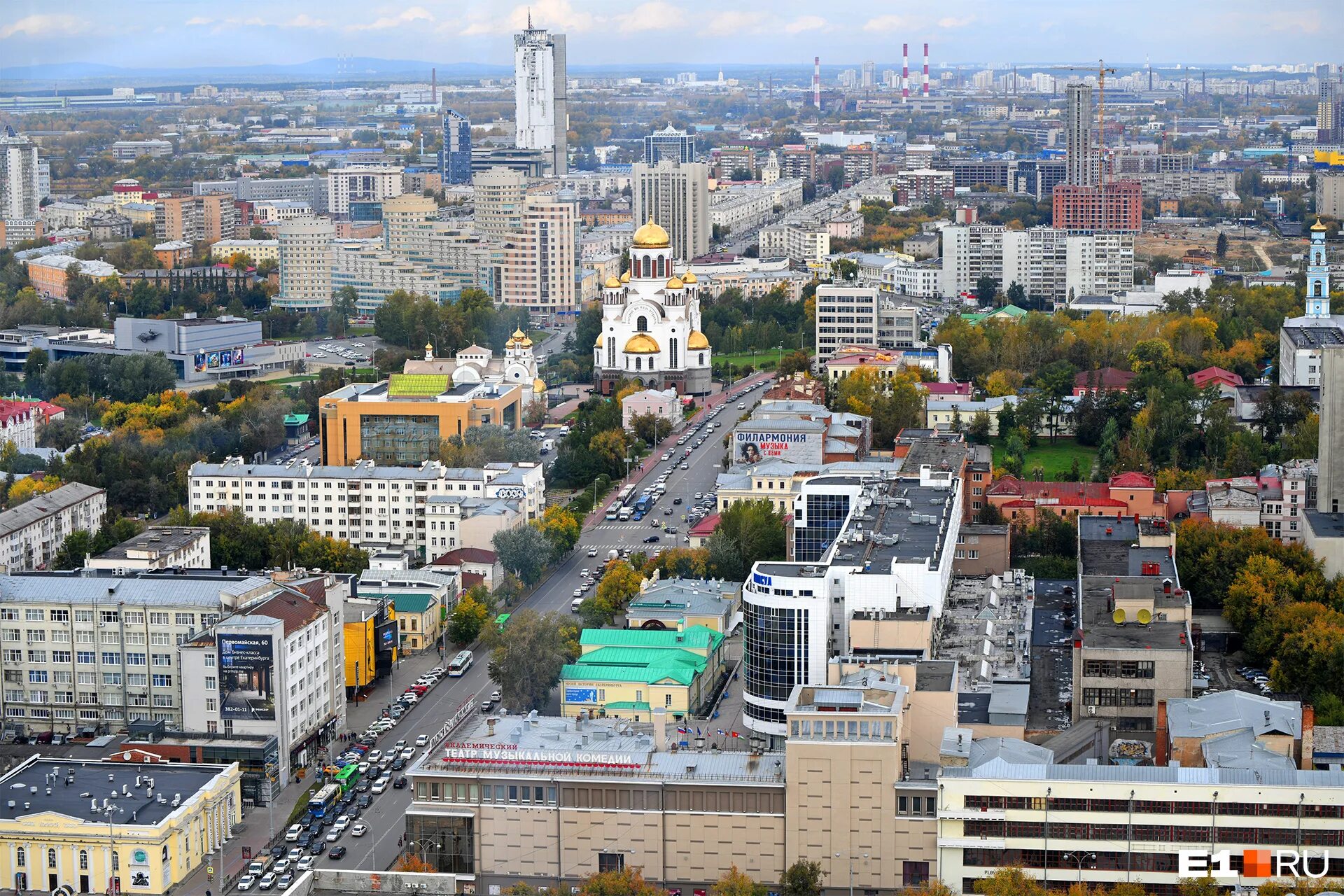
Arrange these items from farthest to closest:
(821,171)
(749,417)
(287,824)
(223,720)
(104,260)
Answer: (821,171) → (104,260) → (749,417) → (223,720) → (287,824)

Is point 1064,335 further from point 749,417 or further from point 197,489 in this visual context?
point 197,489

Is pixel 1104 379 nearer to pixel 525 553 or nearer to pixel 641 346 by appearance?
pixel 641 346

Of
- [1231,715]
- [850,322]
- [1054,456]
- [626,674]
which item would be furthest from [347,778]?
[850,322]

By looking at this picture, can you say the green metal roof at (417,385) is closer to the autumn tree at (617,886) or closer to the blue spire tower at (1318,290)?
the blue spire tower at (1318,290)

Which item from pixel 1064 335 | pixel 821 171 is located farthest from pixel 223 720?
pixel 821 171

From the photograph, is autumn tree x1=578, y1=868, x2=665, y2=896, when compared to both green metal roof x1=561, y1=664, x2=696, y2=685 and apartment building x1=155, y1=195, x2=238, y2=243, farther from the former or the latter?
apartment building x1=155, y1=195, x2=238, y2=243

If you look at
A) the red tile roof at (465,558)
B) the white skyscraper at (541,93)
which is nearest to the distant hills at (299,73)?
the white skyscraper at (541,93)
